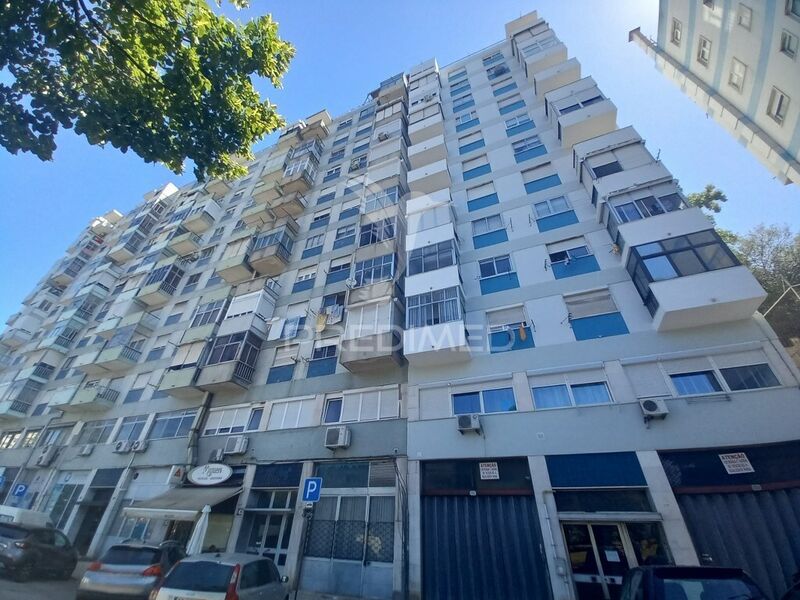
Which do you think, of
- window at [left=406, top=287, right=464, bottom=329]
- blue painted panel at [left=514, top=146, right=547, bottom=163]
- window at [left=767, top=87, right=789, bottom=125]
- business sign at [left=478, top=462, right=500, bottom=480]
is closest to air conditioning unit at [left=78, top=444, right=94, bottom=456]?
window at [left=406, top=287, right=464, bottom=329]

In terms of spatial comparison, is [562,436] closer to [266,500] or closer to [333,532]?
[333,532]

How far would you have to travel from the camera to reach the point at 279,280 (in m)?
21.4

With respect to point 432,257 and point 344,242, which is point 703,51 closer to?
point 432,257

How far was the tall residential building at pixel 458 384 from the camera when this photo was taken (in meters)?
9.59

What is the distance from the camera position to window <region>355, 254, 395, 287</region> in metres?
17.1

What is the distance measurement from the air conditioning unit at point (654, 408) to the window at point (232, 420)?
48.6 ft

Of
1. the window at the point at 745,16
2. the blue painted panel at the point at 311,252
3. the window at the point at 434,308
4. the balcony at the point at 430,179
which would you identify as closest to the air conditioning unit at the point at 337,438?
the window at the point at 434,308

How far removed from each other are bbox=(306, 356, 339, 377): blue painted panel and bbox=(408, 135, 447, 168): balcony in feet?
45.2

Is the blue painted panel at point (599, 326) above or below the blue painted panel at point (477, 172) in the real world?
below

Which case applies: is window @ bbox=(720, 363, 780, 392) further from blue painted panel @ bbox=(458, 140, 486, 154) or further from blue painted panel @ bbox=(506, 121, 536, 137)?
blue painted panel @ bbox=(458, 140, 486, 154)

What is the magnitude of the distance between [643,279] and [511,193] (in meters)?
7.99

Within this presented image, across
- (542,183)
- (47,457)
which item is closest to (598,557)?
(542,183)

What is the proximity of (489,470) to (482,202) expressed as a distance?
12918mm

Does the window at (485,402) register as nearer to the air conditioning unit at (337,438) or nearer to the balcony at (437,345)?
the balcony at (437,345)
